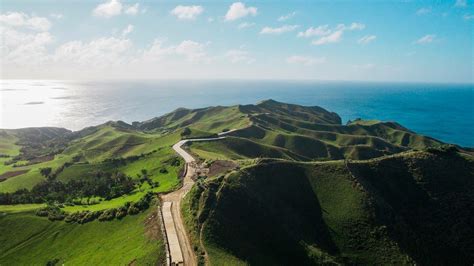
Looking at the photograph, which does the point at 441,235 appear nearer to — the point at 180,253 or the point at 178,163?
the point at 180,253

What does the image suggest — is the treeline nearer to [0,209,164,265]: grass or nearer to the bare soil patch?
[0,209,164,265]: grass

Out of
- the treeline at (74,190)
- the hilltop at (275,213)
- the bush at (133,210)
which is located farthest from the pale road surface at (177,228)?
the treeline at (74,190)

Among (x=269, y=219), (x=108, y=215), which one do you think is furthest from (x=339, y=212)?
(x=108, y=215)

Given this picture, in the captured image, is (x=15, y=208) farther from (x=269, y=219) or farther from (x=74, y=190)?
(x=269, y=219)

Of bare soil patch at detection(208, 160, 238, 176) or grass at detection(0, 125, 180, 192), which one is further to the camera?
grass at detection(0, 125, 180, 192)

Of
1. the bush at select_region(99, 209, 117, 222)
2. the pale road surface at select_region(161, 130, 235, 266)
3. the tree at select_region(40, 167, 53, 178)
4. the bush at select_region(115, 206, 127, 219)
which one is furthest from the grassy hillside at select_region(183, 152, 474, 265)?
the tree at select_region(40, 167, 53, 178)
